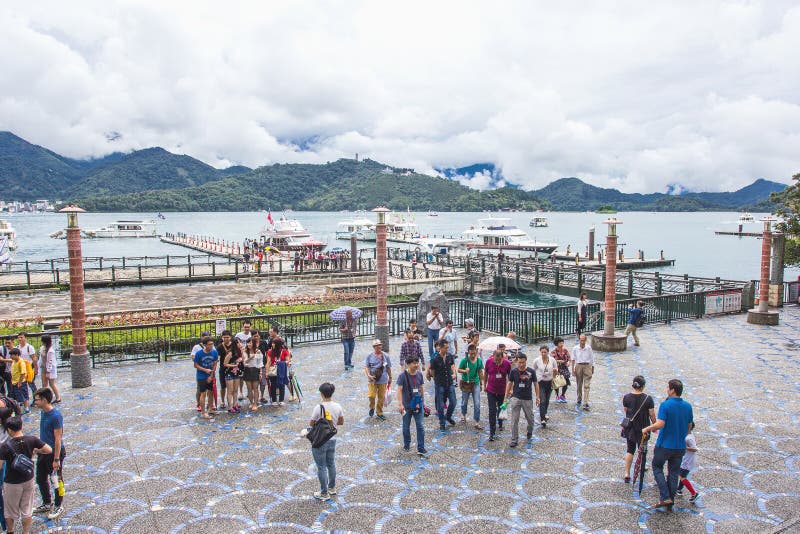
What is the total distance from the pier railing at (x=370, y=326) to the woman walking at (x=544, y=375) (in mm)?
7174

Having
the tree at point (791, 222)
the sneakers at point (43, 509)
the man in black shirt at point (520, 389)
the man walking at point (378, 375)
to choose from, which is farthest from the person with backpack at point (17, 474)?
the tree at point (791, 222)

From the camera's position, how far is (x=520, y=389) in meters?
9.25

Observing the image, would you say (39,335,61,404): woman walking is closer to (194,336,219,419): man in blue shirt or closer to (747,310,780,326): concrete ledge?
(194,336,219,419): man in blue shirt

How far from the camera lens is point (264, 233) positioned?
6981cm

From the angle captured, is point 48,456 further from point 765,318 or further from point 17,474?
point 765,318

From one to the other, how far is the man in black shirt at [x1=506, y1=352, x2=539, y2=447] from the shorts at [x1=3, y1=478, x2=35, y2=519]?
6731 mm

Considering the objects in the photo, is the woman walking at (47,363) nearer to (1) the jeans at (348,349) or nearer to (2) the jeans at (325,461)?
(1) the jeans at (348,349)

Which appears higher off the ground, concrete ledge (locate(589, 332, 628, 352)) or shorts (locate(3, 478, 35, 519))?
shorts (locate(3, 478, 35, 519))

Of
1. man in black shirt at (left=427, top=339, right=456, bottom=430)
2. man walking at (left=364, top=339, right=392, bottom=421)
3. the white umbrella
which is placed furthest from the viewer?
the white umbrella

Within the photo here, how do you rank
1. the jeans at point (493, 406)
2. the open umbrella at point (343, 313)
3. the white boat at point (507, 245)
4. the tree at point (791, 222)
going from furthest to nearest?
1. the white boat at point (507, 245)
2. the tree at point (791, 222)
3. the open umbrella at point (343, 313)
4. the jeans at point (493, 406)

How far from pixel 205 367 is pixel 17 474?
447cm

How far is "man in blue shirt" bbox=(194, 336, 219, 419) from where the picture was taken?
420 inches

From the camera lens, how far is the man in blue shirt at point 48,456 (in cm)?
717

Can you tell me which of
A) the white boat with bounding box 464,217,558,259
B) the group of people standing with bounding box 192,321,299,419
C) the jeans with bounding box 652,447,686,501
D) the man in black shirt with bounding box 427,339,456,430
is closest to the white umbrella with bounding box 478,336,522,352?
the man in black shirt with bounding box 427,339,456,430
